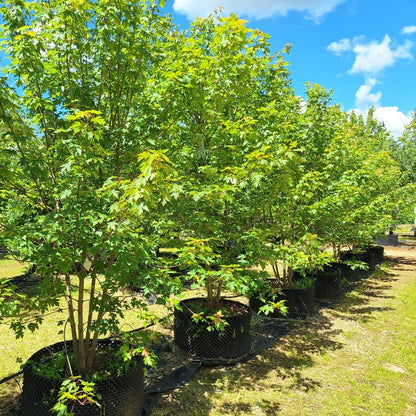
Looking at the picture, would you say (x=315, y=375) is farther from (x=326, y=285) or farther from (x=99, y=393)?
(x=326, y=285)

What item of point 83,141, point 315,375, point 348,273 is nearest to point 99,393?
point 83,141

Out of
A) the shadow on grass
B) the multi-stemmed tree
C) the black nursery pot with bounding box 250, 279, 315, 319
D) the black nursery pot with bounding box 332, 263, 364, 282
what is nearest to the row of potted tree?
the multi-stemmed tree

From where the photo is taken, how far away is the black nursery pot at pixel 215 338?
18.3 feet

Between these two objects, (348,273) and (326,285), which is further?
(348,273)

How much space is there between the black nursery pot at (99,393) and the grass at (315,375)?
58cm

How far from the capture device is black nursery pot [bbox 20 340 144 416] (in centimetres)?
347

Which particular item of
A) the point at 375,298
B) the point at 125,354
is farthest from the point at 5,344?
the point at 375,298

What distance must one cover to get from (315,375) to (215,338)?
1.65 metres

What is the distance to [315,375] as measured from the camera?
207 inches

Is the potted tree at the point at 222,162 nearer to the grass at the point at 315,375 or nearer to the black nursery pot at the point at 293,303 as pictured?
the grass at the point at 315,375

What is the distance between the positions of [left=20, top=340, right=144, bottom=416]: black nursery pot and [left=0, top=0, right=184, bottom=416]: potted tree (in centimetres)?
2

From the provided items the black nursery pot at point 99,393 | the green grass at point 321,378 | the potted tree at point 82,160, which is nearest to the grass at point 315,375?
the green grass at point 321,378

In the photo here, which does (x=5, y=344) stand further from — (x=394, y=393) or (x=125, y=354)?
(x=394, y=393)

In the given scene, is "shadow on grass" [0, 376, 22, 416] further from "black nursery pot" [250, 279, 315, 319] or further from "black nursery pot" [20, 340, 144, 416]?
"black nursery pot" [250, 279, 315, 319]
